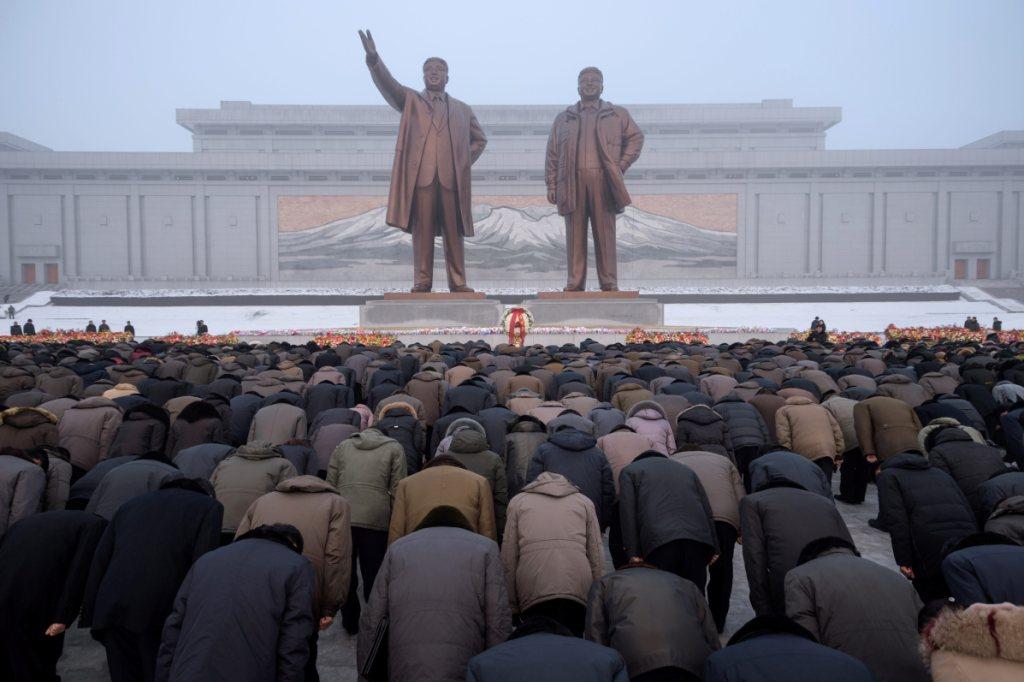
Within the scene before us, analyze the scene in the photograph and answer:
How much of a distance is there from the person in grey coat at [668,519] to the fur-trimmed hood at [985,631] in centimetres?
188

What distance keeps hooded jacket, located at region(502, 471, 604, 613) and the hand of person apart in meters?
13.7

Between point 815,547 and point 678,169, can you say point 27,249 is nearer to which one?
point 678,169

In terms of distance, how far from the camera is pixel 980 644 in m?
2.35

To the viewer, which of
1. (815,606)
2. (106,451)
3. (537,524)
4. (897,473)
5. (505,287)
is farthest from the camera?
(505,287)

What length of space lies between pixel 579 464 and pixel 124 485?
2659 millimetres

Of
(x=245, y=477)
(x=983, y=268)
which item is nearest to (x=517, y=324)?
(x=245, y=477)

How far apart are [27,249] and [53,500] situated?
148 ft

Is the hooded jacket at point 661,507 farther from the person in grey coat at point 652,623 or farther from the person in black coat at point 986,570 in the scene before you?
the person in black coat at point 986,570

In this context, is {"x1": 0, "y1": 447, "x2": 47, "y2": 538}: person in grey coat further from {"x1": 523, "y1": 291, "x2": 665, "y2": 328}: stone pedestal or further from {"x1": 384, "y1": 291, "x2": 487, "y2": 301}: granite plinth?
{"x1": 523, "y1": 291, "x2": 665, "y2": 328}: stone pedestal

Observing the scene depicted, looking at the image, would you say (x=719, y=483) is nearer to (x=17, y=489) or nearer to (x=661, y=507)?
(x=661, y=507)

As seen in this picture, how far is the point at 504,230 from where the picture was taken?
41875 millimetres

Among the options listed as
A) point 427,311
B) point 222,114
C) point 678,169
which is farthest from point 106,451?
point 222,114

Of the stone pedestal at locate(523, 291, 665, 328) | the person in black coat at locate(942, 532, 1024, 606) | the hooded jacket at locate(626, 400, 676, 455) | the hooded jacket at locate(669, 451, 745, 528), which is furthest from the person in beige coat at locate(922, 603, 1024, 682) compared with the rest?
the stone pedestal at locate(523, 291, 665, 328)

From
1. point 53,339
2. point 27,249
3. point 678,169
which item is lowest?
point 53,339
